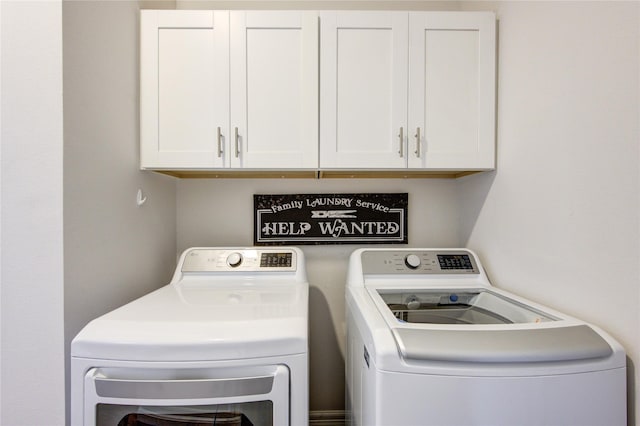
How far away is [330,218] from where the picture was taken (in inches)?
67.2

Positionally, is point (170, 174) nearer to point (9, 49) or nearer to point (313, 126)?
point (9, 49)

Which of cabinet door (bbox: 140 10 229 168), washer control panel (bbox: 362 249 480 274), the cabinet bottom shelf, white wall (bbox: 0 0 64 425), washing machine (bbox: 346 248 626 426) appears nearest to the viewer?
washing machine (bbox: 346 248 626 426)

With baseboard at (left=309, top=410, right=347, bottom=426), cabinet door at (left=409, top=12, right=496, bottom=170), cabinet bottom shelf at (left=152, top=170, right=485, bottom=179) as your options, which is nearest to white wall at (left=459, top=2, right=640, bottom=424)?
cabinet door at (left=409, top=12, right=496, bottom=170)

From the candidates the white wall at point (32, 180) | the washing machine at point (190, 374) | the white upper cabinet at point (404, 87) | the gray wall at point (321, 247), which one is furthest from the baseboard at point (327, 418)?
the white upper cabinet at point (404, 87)

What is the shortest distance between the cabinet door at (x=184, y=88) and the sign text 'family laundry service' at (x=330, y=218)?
1.57 feet

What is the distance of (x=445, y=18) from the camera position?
1.31 metres

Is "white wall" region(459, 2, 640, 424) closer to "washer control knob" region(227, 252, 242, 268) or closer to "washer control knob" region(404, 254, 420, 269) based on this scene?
"washer control knob" region(404, 254, 420, 269)

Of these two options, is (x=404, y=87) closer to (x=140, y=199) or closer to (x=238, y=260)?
(x=238, y=260)

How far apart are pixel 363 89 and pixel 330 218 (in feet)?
2.37

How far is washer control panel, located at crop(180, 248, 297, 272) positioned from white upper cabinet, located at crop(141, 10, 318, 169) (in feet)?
1.47

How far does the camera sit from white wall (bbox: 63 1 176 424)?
0.96 metres

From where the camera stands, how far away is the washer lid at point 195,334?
790mm

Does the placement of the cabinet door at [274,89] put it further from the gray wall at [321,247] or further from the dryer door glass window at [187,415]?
the dryer door glass window at [187,415]

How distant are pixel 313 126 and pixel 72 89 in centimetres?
87
